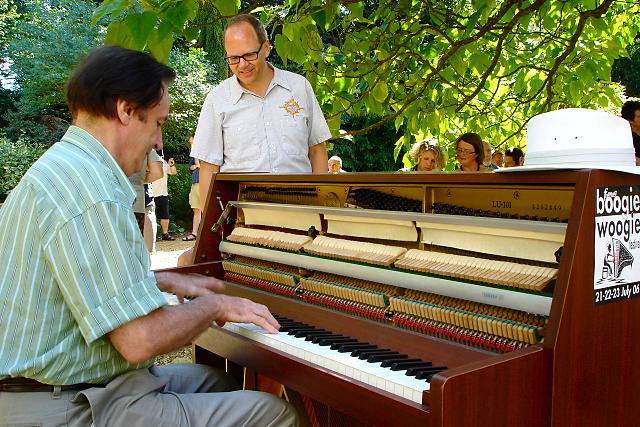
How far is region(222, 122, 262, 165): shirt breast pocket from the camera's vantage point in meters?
3.83

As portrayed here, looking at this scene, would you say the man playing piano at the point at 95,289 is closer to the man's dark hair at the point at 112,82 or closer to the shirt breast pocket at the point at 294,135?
the man's dark hair at the point at 112,82

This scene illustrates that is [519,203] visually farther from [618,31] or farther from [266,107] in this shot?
[618,31]

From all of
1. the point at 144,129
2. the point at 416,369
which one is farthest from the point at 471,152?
the point at 144,129

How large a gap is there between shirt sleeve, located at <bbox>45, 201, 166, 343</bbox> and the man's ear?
12.8 inches

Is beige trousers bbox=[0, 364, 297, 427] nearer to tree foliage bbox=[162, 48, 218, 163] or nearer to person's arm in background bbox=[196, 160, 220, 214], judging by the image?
person's arm in background bbox=[196, 160, 220, 214]

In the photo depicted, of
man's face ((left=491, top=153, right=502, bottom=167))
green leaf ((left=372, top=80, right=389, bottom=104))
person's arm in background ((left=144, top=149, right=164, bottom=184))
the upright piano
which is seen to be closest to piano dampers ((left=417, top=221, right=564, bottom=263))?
the upright piano

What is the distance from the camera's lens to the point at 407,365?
83.6 inches

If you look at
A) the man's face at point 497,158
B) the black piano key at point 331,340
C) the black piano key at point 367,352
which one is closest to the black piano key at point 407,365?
the black piano key at point 367,352

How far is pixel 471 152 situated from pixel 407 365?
4548 mm

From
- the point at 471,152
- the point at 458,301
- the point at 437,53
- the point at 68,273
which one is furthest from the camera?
the point at 471,152

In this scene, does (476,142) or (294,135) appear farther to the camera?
(476,142)

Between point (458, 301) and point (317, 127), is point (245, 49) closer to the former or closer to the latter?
point (317, 127)

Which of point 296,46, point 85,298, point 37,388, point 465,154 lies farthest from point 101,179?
point 465,154

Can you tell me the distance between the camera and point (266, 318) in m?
2.38
